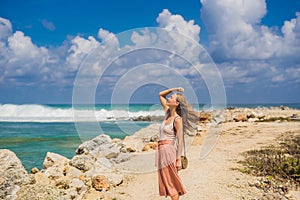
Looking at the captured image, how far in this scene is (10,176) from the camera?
5262mm

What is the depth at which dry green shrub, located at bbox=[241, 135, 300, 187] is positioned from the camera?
703 cm

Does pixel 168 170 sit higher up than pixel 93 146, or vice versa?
pixel 168 170

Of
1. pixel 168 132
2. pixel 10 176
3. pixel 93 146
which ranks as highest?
pixel 168 132

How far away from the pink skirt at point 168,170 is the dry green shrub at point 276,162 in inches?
121

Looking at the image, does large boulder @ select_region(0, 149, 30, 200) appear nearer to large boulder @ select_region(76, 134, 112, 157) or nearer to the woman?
the woman

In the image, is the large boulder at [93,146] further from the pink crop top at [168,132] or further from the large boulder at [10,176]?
the pink crop top at [168,132]

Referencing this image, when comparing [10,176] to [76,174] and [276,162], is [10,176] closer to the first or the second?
[76,174]

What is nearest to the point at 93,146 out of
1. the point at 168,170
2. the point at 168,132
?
the point at 168,170

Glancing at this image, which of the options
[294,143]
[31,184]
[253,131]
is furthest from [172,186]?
[253,131]

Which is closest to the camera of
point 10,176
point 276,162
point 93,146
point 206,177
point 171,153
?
point 171,153

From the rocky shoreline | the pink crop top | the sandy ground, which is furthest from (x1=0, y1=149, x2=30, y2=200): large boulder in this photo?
the pink crop top

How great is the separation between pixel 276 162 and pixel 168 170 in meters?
4.12

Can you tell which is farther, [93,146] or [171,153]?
[93,146]

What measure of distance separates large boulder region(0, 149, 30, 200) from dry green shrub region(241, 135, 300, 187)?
502cm
